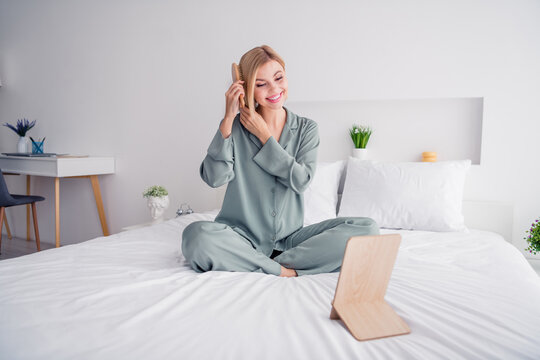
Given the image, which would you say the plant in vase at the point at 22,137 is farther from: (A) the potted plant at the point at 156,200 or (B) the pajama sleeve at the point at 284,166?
(B) the pajama sleeve at the point at 284,166

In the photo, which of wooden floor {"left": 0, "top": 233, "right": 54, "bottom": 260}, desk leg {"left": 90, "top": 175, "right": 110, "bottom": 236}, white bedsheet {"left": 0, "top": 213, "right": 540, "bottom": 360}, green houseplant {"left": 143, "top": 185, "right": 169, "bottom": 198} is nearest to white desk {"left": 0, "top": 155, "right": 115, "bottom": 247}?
desk leg {"left": 90, "top": 175, "right": 110, "bottom": 236}

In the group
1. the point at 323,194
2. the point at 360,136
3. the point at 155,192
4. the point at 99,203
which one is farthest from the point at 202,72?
the point at 99,203

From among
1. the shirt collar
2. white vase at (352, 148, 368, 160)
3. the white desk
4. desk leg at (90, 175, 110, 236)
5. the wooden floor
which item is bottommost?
the wooden floor

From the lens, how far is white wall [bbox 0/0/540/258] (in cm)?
223

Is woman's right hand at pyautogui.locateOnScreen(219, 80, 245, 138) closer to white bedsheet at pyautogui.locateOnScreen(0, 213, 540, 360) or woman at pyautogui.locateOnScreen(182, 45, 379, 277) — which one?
woman at pyautogui.locateOnScreen(182, 45, 379, 277)

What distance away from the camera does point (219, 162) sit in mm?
1466

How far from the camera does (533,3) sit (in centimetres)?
215

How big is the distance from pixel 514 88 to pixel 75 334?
246 centimetres

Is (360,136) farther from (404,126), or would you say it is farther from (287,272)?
(287,272)

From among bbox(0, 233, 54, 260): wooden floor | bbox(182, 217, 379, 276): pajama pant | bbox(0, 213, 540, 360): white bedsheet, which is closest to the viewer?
bbox(0, 213, 540, 360): white bedsheet

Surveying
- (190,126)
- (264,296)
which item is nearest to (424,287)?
(264,296)

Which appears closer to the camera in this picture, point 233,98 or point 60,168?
point 233,98

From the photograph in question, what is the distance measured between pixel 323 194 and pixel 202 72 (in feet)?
4.82

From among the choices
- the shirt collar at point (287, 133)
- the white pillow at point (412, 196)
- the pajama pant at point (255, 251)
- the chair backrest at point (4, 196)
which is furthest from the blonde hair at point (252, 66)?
the chair backrest at point (4, 196)
